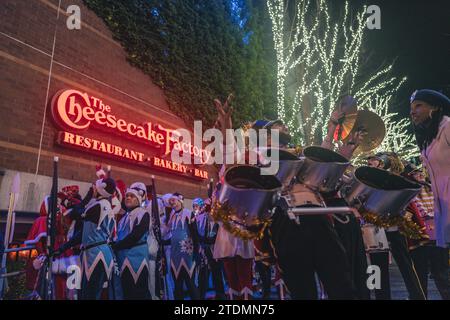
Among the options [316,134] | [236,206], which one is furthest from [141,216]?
[316,134]

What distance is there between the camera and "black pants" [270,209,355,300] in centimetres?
269

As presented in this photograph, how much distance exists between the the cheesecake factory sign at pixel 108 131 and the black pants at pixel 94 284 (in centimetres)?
403

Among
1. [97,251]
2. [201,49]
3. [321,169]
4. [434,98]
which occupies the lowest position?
[97,251]

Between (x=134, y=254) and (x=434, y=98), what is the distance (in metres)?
4.08

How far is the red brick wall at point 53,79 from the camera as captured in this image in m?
7.09

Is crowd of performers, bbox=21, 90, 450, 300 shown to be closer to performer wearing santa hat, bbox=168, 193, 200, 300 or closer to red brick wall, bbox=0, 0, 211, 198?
performer wearing santa hat, bbox=168, 193, 200, 300

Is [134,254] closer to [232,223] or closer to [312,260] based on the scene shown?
[232,223]

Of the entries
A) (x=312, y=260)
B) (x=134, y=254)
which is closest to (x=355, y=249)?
(x=312, y=260)

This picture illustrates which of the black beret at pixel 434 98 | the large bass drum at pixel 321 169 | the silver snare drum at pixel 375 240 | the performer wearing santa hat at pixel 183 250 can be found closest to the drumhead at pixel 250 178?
the large bass drum at pixel 321 169

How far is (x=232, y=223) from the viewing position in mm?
2785

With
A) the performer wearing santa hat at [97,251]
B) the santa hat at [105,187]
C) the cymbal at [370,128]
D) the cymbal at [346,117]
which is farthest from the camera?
the santa hat at [105,187]

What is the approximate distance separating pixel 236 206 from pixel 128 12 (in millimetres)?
9383

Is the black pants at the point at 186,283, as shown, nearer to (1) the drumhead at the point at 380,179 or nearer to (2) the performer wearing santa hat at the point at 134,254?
(2) the performer wearing santa hat at the point at 134,254

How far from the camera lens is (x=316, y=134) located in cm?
1647
